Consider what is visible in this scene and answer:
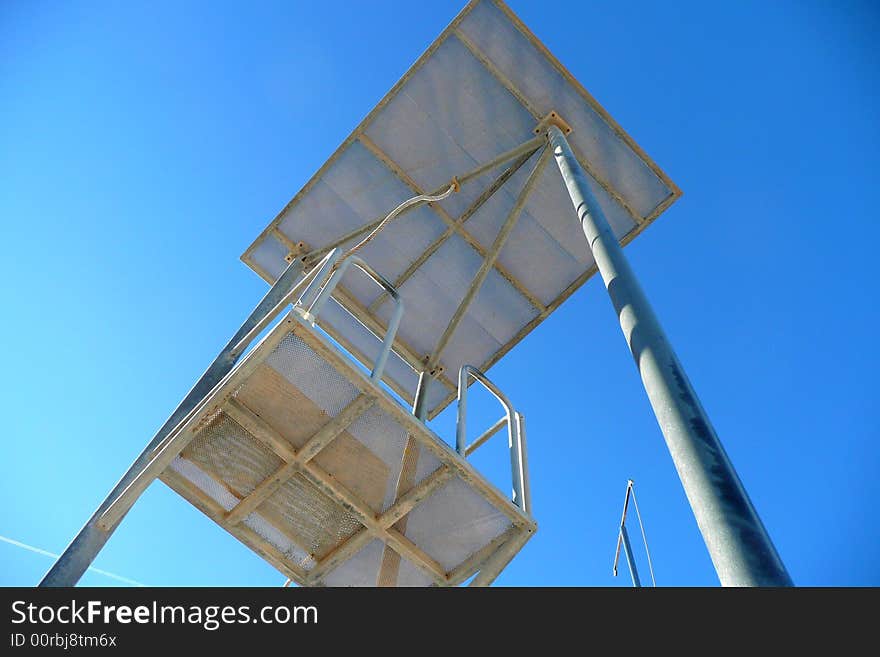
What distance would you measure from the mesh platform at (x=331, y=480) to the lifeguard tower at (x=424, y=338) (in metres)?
0.02

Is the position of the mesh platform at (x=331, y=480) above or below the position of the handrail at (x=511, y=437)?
below

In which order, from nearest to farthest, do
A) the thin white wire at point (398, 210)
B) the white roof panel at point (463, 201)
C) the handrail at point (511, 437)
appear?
1. the handrail at point (511, 437)
2. the thin white wire at point (398, 210)
3. the white roof panel at point (463, 201)

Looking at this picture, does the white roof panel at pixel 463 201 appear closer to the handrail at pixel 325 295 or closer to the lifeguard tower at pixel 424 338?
the lifeguard tower at pixel 424 338

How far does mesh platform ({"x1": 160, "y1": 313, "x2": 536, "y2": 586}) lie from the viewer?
4809 mm

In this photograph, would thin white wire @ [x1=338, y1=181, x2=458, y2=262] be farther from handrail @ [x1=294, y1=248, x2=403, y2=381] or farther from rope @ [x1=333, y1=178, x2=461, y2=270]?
handrail @ [x1=294, y1=248, x2=403, y2=381]

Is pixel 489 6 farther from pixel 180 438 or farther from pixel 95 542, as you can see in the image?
pixel 95 542

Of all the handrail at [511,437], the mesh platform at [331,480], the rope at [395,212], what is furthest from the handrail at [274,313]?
→ the handrail at [511,437]

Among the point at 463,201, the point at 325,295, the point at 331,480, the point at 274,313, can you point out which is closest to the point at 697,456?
the point at 325,295

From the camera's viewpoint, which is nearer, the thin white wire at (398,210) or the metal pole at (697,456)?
the metal pole at (697,456)

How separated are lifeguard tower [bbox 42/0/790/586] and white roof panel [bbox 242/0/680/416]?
30mm

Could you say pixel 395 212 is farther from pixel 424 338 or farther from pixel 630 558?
pixel 630 558

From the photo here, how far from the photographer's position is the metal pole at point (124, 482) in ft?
15.0
